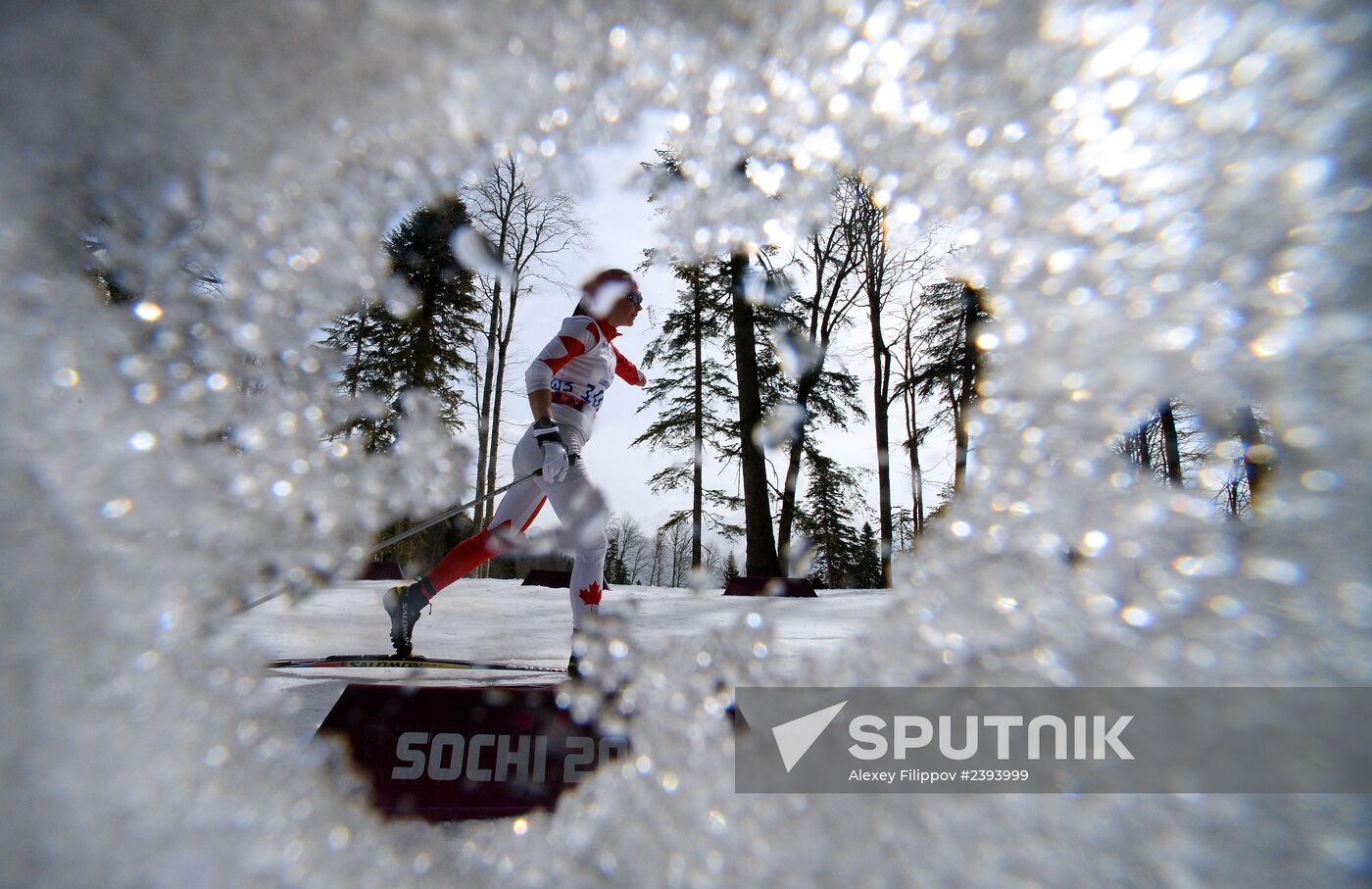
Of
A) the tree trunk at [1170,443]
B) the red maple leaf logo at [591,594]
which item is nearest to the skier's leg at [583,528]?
the red maple leaf logo at [591,594]

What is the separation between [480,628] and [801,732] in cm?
343

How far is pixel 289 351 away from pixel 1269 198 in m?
1.08

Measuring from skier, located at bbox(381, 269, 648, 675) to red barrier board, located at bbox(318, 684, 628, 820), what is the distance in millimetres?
1193

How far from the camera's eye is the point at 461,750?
1209 mm

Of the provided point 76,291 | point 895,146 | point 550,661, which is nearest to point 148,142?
point 76,291

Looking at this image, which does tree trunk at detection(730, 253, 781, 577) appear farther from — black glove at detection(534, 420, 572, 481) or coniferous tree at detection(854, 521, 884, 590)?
coniferous tree at detection(854, 521, 884, 590)

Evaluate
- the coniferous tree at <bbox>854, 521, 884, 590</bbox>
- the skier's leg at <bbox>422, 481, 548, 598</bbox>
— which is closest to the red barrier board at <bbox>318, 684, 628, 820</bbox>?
the skier's leg at <bbox>422, 481, 548, 598</bbox>

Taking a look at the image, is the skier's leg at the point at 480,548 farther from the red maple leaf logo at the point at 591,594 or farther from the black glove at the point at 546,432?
the red maple leaf logo at the point at 591,594

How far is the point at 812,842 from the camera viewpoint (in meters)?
0.59

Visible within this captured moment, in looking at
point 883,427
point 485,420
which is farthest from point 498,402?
point 883,427

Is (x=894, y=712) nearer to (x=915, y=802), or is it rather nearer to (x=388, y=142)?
(x=915, y=802)

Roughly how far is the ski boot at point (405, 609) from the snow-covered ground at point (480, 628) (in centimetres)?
21

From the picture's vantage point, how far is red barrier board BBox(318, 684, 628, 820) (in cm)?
110

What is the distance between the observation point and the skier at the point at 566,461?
8.50ft
